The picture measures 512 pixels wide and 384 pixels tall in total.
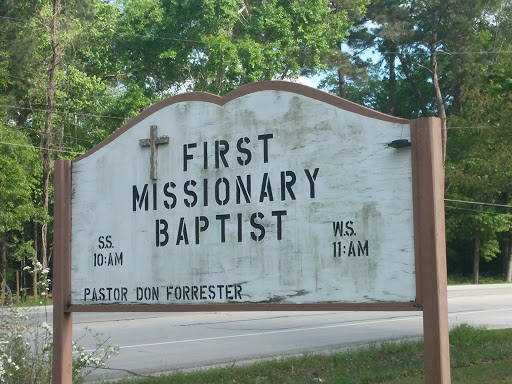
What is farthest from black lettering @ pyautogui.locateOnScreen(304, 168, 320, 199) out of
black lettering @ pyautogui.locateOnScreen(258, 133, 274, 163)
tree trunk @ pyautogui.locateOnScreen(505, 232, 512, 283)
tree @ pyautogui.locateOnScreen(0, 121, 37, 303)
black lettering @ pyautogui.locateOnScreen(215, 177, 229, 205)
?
tree trunk @ pyautogui.locateOnScreen(505, 232, 512, 283)

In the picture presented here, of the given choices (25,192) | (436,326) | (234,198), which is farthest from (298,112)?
(25,192)

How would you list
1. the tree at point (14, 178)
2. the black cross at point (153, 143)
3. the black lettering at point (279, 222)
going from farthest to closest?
the tree at point (14, 178) → the black cross at point (153, 143) → the black lettering at point (279, 222)

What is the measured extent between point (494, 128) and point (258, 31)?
25793mm

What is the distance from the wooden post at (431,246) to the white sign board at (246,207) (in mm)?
74

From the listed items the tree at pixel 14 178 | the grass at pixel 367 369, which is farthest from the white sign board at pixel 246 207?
the tree at pixel 14 178

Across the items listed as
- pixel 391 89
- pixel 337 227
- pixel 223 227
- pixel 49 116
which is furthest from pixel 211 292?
pixel 391 89

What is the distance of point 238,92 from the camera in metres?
4.83

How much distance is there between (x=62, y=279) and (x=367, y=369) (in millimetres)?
4769

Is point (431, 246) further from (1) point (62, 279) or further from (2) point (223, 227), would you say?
(1) point (62, 279)

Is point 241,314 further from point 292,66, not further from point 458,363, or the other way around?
point 292,66

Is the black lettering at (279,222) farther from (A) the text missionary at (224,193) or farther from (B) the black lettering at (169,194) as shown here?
(B) the black lettering at (169,194)

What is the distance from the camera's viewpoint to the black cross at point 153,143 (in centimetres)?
513

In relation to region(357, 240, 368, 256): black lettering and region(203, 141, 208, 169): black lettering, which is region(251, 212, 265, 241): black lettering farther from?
region(357, 240, 368, 256): black lettering

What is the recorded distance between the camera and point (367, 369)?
895 cm
